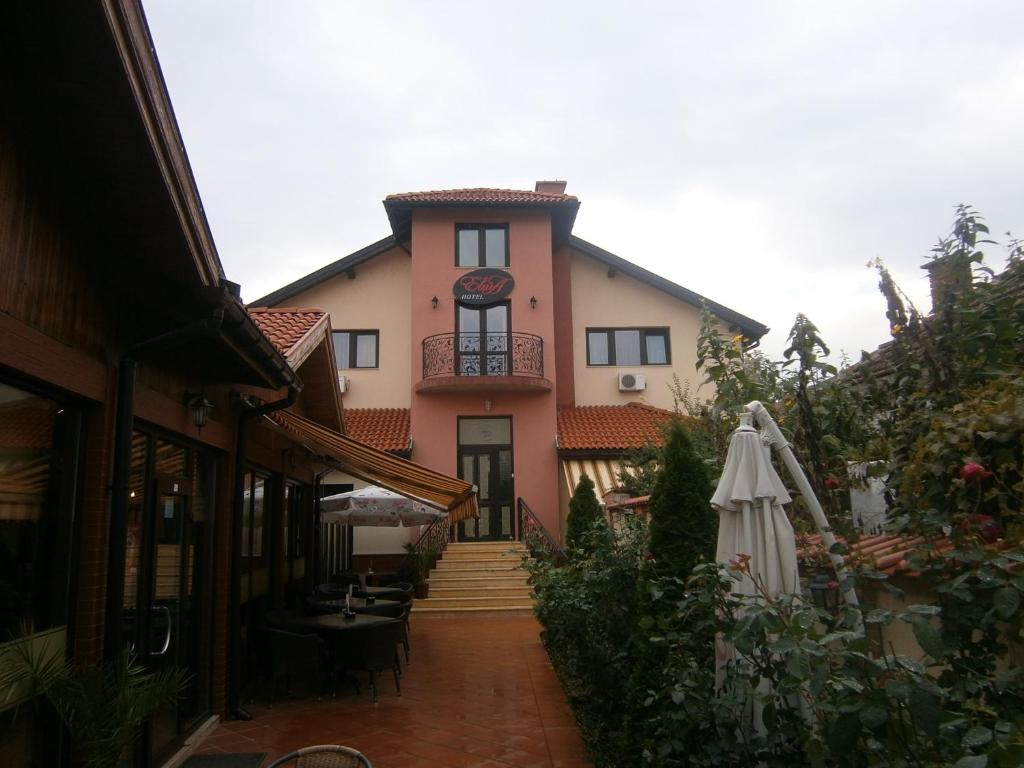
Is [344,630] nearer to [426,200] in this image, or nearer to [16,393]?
[16,393]

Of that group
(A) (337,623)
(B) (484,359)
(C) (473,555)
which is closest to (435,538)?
(C) (473,555)

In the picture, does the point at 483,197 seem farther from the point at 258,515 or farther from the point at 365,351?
the point at 258,515

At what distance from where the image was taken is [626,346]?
23.5 m

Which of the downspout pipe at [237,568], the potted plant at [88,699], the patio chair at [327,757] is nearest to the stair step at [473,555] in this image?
the downspout pipe at [237,568]

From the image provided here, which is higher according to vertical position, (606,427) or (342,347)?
(342,347)

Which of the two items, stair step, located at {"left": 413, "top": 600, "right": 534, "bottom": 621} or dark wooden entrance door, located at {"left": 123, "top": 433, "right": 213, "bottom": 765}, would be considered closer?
dark wooden entrance door, located at {"left": 123, "top": 433, "right": 213, "bottom": 765}

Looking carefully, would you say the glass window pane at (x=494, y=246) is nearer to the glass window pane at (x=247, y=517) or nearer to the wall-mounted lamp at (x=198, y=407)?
the glass window pane at (x=247, y=517)

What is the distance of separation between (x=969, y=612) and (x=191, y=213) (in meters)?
4.45

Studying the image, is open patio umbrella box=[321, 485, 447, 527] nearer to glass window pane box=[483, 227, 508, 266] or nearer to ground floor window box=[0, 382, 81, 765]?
ground floor window box=[0, 382, 81, 765]

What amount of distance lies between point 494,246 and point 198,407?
55.7 feet

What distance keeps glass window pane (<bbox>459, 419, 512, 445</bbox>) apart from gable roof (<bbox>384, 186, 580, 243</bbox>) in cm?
606

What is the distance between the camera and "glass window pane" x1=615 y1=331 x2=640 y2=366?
923 inches

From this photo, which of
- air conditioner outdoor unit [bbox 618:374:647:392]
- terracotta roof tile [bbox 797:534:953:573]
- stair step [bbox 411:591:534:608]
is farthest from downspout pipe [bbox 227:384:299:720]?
air conditioner outdoor unit [bbox 618:374:647:392]

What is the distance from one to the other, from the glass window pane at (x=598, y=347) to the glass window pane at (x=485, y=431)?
3.53 meters
